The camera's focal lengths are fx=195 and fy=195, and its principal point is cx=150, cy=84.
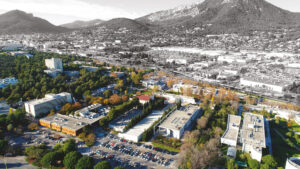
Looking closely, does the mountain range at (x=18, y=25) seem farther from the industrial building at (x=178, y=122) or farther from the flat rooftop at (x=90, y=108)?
the industrial building at (x=178, y=122)

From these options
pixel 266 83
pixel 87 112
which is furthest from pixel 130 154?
pixel 266 83

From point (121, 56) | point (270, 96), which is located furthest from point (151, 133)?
point (121, 56)

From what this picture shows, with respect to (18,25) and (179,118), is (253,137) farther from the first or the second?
(18,25)

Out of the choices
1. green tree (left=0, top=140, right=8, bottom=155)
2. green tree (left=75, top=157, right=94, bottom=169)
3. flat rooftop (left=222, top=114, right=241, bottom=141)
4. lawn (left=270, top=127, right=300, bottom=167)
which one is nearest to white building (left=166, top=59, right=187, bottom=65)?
flat rooftop (left=222, top=114, right=241, bottom=141)

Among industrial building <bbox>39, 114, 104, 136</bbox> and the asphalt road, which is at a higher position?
industrial building <bbox>39, 114, 104, 136</bbox>

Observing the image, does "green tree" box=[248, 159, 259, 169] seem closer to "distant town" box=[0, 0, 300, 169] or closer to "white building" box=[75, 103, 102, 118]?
"distant town" box=[0, 0, 300, 169]
